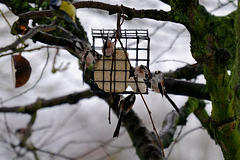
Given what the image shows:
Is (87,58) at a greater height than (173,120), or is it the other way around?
(87,58)

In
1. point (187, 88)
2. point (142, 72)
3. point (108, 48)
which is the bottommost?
point (187, 88)

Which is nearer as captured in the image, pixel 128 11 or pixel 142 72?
pixel 128 11

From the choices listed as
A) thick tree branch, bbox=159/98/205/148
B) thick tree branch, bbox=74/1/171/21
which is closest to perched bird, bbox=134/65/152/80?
thick tree branch, bbox=74/1/171/21

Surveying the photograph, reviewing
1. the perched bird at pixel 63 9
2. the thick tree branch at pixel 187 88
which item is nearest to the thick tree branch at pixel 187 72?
the thick tree branch at pixel 187 88

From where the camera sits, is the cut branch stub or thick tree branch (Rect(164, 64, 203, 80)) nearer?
the cut branch stub

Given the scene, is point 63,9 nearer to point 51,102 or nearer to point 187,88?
point 187,88

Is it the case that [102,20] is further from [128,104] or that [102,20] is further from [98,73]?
[128,104]

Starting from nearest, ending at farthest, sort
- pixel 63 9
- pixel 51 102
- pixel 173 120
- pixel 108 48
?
1. pixel 63 9
2. pixel 108 48
3. pixel 173 120
4. pixel 51 102

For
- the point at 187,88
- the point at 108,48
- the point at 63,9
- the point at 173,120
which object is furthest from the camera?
the point at 173,120

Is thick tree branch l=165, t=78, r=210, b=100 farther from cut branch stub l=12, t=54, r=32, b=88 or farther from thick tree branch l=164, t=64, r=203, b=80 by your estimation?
cut branch stub l=12, t=54, r=32, b=88

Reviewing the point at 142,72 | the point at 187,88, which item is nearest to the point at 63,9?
the point at 142,72

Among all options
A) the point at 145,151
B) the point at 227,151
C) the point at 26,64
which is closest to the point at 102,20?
the point at 145,151

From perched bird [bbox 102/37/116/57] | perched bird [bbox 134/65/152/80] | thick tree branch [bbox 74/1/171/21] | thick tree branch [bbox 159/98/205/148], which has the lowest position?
thick tree branch [bbox 159/98/205/148]

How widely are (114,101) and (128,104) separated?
94 centimetres
